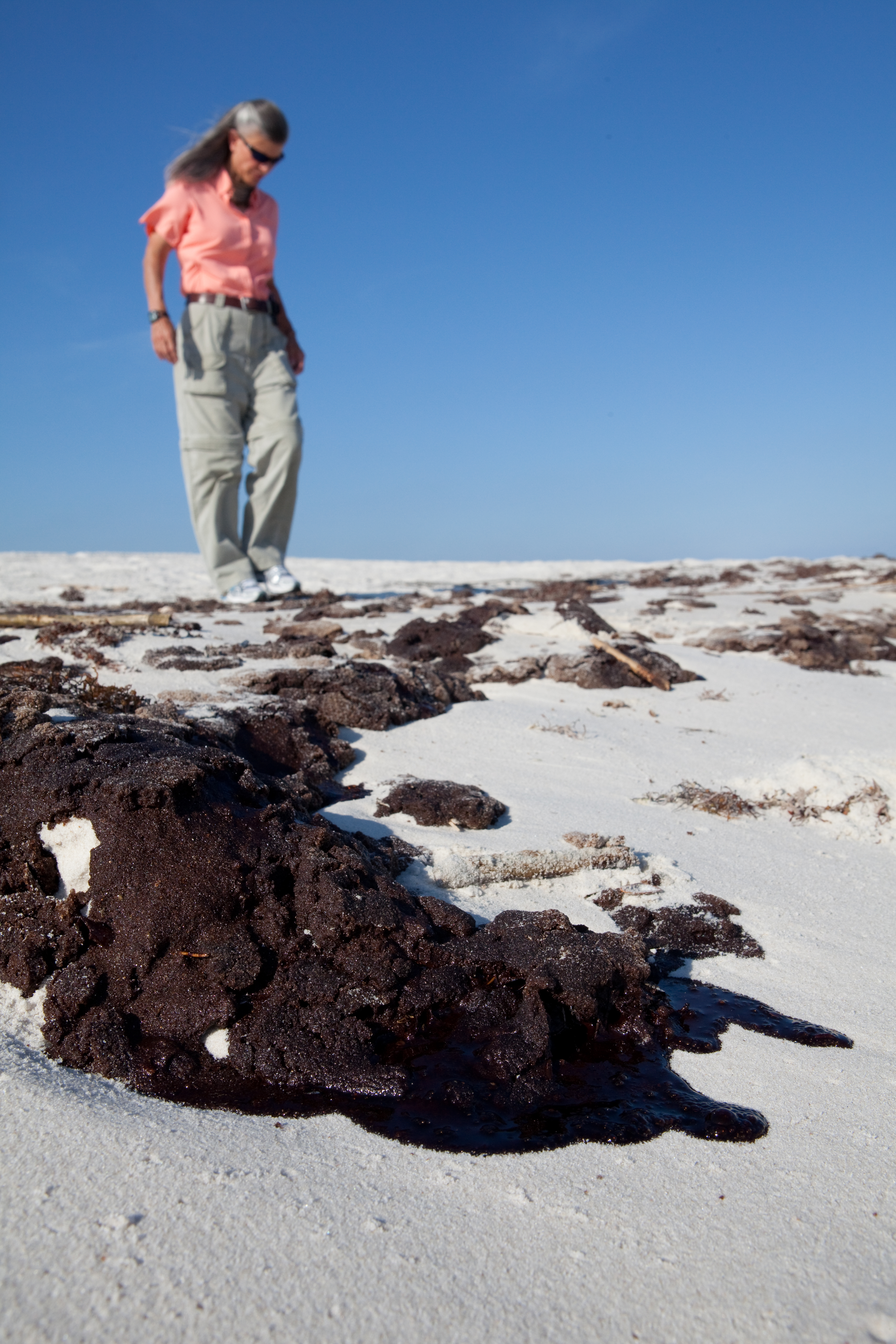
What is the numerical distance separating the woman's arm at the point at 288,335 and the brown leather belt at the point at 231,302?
261 millimetres

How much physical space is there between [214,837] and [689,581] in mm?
8841

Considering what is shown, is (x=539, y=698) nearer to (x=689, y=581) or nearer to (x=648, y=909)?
(x=648, y=909)

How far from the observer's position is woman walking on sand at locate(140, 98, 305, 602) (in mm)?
7176

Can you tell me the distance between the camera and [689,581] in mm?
10094

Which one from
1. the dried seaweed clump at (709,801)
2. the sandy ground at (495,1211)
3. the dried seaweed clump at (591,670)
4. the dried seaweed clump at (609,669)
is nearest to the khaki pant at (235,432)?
the dried seaweed clump at (591,670)

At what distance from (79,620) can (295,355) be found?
13.1ft

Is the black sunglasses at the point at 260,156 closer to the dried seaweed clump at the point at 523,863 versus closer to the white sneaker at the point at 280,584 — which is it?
the white sneaker at the point at 280,584

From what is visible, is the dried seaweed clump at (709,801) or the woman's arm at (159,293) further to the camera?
the woman's arm at (159,293)

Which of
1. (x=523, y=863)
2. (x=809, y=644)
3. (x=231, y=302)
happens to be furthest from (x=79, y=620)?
(x=809, y=644)

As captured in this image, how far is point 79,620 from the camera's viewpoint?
5484 mm

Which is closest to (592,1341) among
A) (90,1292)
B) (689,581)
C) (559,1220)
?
(559,1220)

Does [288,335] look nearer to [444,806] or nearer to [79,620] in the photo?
[79,620]

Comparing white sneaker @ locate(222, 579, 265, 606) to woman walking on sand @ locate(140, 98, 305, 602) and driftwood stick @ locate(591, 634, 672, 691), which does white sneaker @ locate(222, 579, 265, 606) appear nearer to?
woman walking on sand @ locate(140, 98, 305, 602)

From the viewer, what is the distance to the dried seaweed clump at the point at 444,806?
2.90 meters
